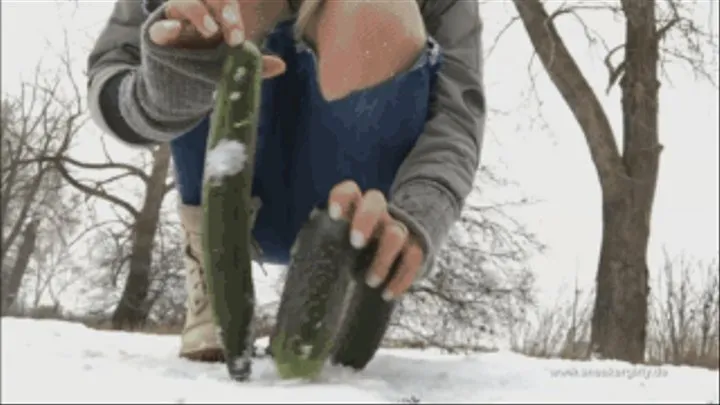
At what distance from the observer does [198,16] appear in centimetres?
55

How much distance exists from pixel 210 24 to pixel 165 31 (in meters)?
0.03

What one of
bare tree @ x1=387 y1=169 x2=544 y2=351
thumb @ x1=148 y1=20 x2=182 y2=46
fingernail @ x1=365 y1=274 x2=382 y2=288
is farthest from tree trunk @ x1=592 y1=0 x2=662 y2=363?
thumb @ x1=148 y1=20 x2=182 y2=46

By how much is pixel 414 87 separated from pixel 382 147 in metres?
0.06

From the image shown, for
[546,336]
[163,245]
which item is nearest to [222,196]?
[163,245]

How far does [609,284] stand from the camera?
11.3 ft

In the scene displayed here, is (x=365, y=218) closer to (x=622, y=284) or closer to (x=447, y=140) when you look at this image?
(x=447, y=140)

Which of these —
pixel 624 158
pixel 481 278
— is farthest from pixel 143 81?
pixel 481 278

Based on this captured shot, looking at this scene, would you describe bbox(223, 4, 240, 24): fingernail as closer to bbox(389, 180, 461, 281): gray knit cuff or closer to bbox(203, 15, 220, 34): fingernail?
bbox(203, 15, 220, 34): fingernail

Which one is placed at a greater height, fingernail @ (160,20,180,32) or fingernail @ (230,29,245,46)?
Answer: fingernail @ (160,20,180,32)

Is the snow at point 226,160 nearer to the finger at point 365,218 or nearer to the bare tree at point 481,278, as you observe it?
the finger at point 365,218

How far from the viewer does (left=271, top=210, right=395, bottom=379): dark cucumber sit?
21.9 inches

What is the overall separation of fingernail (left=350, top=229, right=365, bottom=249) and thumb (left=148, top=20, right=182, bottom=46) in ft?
0.54

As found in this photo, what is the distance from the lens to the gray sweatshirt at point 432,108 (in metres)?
0.61

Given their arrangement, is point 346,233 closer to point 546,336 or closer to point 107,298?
point 107,298
